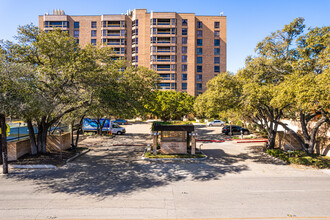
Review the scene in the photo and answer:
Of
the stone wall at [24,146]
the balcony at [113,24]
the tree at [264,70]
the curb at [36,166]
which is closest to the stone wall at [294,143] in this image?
the tree at [264,70]

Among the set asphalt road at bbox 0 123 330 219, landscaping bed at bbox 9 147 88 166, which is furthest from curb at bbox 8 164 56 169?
asphalt road at bbox 0 123 330 219

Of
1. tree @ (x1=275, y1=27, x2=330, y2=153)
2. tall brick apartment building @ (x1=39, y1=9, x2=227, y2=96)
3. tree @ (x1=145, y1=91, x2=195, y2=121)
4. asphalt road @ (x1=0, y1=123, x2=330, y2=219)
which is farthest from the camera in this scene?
tall brick apartment building @ (x1=39, y1=9, x2=227, y2=96)

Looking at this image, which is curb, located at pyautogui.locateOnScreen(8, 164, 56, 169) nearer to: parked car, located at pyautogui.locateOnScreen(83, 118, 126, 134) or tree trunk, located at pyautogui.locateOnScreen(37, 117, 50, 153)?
tree trunk, located at pyautogui.locateOnScreen(37, 117, 50, 153)

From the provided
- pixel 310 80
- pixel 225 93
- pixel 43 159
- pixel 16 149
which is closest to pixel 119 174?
pixel 43 159

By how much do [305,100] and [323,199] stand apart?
5.57 m

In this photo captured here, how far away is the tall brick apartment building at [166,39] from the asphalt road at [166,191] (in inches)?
1887

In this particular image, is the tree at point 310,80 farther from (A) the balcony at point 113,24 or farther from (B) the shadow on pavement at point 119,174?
(A) the balcony at point 113,24

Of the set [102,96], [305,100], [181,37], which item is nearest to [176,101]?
[181,37]

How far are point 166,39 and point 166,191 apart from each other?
57.1 metres

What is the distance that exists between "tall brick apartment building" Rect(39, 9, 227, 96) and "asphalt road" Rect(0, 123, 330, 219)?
1887 inches

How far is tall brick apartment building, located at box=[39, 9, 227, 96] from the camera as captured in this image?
194 feet

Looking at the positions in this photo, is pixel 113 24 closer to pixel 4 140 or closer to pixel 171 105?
pixel 171 105

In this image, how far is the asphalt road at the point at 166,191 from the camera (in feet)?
24.6

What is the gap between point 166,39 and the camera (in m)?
60.5
